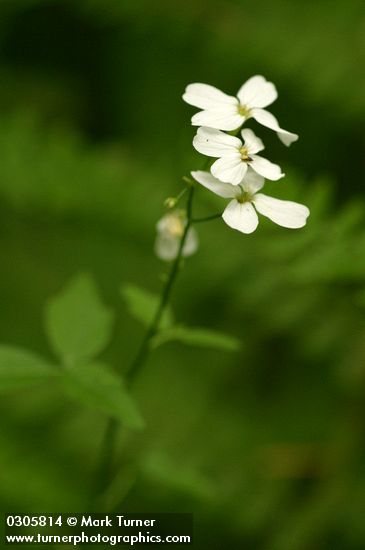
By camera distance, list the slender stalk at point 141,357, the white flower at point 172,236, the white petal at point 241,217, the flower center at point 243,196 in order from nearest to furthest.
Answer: the white petal at point 241,217, the flower center at point 243,196, the slender stalk at point 141,357, the white flower at point 172,236

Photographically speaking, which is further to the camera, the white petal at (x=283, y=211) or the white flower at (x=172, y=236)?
the white flower at (x=172, y=236)

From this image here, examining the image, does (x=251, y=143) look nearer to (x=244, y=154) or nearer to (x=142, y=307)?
(x=244, y=154)

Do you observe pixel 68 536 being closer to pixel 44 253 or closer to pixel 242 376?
pixel 242 376

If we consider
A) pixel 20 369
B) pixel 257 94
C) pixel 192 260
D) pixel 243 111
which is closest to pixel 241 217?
pixel 243 111

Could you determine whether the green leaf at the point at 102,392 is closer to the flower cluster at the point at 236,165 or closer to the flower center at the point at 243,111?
the flower cluster at the point at 236,165

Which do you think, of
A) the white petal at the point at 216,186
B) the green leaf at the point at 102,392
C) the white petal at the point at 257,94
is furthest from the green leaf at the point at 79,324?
the white petal at the point at 257,94

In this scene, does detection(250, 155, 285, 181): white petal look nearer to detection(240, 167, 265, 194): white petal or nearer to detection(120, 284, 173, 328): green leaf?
detection(240, 167, 265, 194): white petal

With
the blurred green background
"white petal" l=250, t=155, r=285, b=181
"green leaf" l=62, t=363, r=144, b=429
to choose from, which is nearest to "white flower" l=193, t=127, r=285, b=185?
"white petal" l=250, t=155, r=285, b=181

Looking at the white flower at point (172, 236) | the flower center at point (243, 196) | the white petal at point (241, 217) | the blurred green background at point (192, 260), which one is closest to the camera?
the white petal at point (241, 217)
